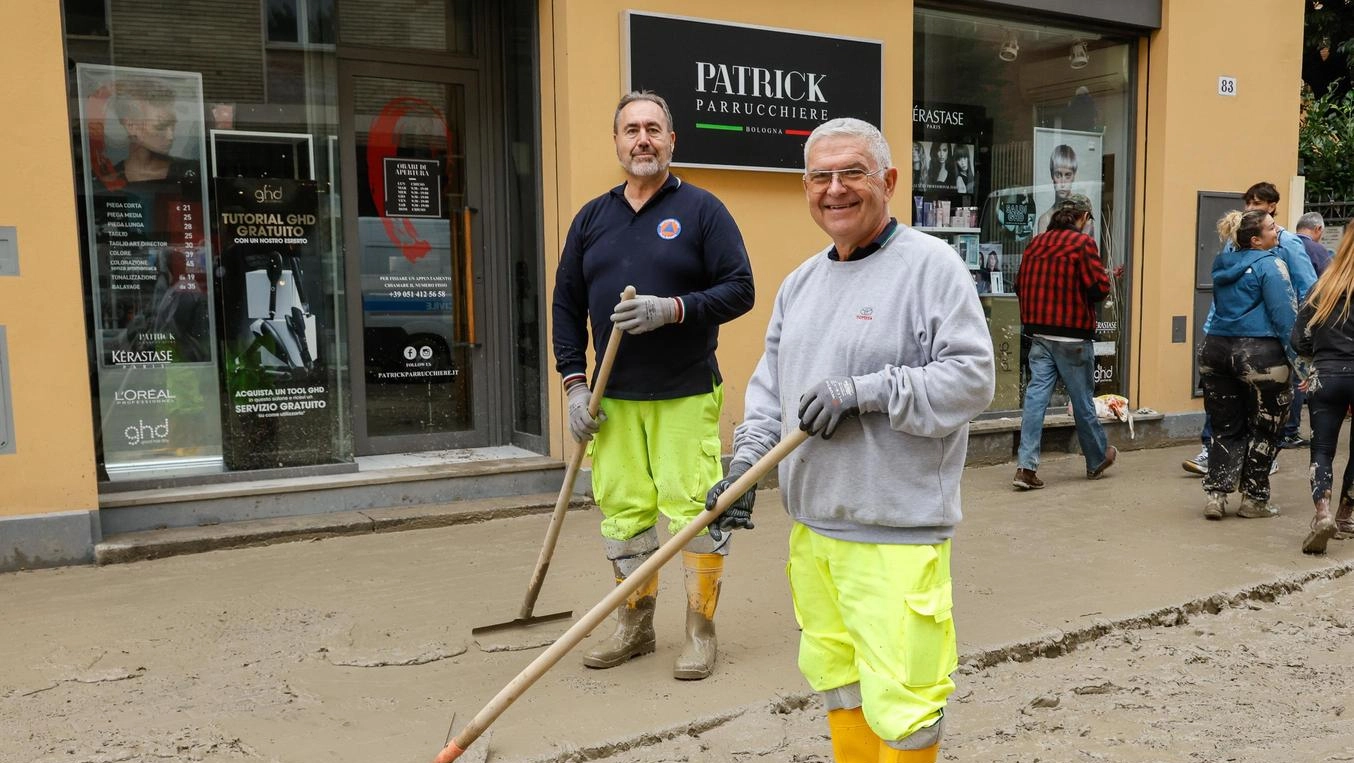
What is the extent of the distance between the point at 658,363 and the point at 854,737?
1.68 metres

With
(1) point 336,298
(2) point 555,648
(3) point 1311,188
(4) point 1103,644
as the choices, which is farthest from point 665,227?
(3) point 1311,188

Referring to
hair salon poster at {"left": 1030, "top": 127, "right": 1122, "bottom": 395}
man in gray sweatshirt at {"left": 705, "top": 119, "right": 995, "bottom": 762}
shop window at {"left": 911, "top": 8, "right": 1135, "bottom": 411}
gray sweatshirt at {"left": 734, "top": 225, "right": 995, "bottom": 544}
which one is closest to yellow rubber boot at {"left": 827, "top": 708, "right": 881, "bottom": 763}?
man in gray sweatshirt at {"left": 705, "top": 119, "right": 995, "bottom": 762}

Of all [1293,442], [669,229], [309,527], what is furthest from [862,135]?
[1293,442]

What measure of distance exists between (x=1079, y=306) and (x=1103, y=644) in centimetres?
371

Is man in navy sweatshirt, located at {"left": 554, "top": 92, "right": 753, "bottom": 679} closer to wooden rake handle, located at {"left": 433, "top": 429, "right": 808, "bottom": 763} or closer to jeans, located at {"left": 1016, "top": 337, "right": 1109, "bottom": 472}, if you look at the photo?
wooden rake handle, located at {"left": 433, "top": 429, "right": 808, "bottom": 763}

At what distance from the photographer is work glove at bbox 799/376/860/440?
8.38ft

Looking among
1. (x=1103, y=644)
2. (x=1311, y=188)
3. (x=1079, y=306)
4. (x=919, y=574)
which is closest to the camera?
(x=919, y=574)

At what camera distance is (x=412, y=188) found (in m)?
7.46

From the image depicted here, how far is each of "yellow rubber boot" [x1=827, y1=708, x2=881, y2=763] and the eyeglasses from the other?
52.5 inches

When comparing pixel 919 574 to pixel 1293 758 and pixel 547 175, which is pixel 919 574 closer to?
pixel 1293 758

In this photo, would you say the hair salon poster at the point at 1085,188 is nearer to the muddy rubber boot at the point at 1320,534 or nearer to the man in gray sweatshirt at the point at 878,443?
the muddy rubber boot at the point at 1320,534

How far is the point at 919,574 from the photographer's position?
2.60 meters

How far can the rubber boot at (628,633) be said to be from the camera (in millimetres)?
4203

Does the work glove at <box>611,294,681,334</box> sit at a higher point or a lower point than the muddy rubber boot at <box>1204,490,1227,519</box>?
higher
